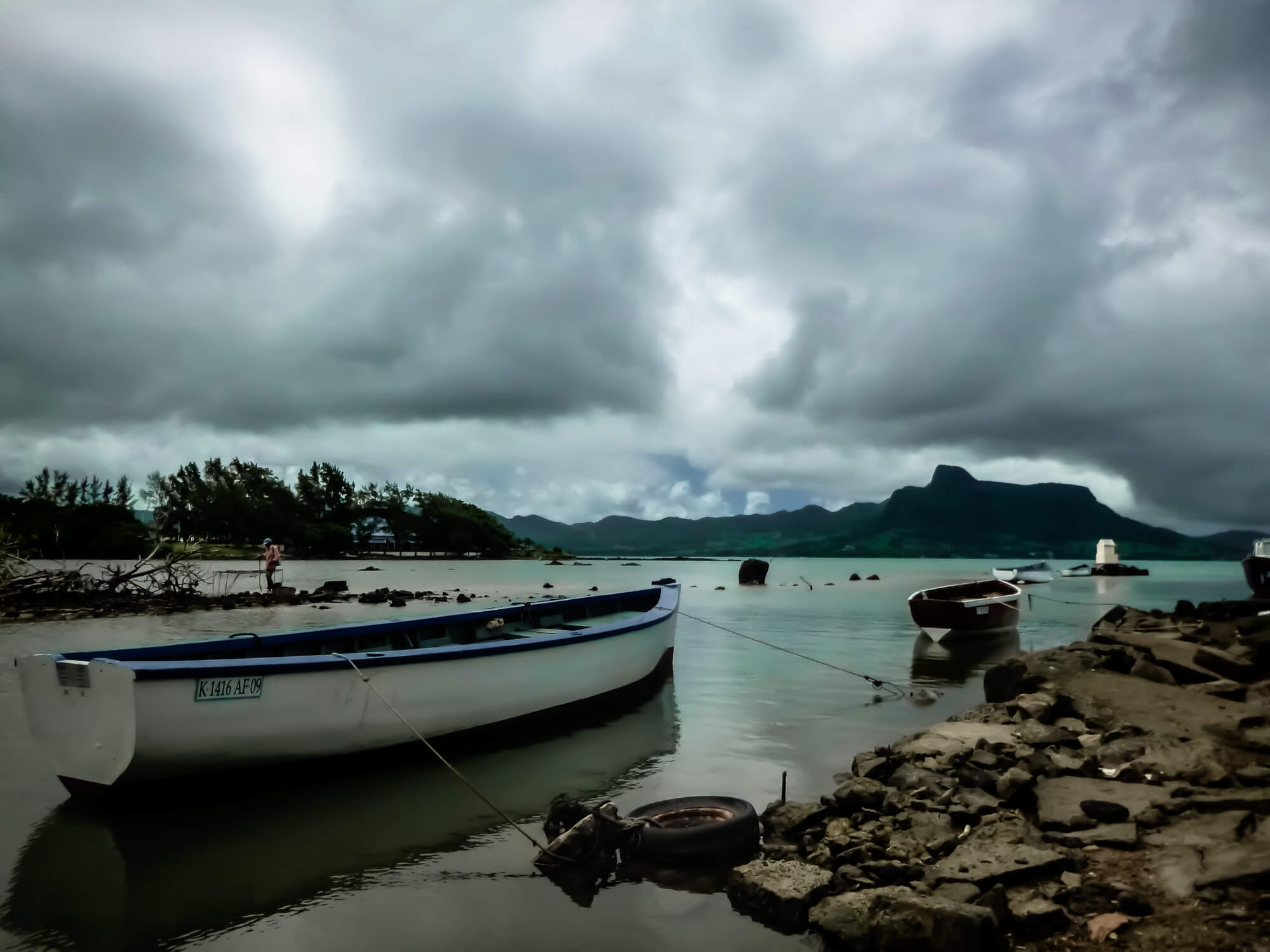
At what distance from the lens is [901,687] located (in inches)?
643

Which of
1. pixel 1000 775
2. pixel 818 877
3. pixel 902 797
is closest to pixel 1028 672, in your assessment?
pixel 1000 775

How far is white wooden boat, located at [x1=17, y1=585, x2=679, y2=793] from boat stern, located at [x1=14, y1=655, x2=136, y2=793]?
0.01m

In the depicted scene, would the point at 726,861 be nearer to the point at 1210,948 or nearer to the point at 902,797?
the point at 902,797

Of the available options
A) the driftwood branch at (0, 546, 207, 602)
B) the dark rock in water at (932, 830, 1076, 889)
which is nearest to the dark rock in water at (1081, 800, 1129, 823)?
the dark rock in water at (932, 830, 1076, 889)

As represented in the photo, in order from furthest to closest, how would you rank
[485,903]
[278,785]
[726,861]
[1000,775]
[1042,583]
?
[1042,583]
[278,785]
[1000,775]
[726,861]
[485,903]

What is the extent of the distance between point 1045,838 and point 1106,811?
24.0 inches

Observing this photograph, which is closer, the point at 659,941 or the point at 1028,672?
the point at 659,941

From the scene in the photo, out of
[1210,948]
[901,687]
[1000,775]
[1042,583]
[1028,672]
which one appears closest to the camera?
[1210,948]

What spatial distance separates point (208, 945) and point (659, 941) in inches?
135

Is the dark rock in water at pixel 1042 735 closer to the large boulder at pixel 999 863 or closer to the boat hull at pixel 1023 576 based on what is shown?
the large boulder at pixel 999 863

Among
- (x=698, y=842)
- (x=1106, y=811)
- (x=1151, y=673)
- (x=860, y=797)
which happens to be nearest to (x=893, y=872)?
(x=860, y=797)

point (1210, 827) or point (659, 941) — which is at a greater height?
point (1210, 827)

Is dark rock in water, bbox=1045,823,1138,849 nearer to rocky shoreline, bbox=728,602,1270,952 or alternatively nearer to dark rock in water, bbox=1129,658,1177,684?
rocky shoreline, bbox=728,602,1270,952

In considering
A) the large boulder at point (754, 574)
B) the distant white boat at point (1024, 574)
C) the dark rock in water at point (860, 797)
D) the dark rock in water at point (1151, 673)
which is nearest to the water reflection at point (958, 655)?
the dark rock in water at point (1151, 673)
